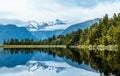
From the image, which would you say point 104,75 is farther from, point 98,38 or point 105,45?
point 98,38

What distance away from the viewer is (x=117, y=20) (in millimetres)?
124312

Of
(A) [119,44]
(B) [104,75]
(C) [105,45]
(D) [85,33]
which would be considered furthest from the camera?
(D) [85,33]

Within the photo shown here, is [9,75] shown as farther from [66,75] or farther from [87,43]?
[87,43]

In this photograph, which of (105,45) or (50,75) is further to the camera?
(105,45)

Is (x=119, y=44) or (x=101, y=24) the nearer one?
(x=119, y=44)

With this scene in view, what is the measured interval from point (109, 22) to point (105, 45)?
46.1ft

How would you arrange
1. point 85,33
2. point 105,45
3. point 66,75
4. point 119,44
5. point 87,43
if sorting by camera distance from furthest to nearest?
point 85,33 → point 87,43 → point 105,45 → point 119,44 → point 66,75

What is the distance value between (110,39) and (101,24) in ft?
80.5

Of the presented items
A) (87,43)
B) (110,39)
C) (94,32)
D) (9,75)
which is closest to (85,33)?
(87,43)

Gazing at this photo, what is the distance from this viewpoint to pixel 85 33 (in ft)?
591

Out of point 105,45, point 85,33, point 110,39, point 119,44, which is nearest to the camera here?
point 119,44

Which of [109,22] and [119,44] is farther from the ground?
[109,22]

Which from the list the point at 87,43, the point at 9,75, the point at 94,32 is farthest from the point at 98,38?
the point at 9,75

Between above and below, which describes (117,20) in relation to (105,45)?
above
